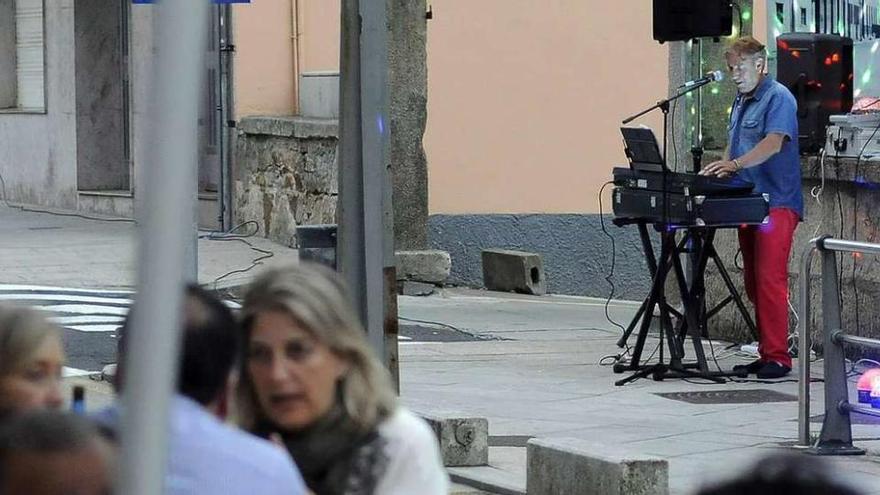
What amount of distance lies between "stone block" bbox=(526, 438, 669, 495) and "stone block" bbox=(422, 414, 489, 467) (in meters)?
0.49

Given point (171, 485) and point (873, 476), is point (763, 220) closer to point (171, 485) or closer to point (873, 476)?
point (873, 476)

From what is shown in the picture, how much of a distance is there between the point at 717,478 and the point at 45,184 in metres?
22.8

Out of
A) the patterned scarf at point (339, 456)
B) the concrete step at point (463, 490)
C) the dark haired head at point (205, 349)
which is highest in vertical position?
the dark haired head at point (205, 349)

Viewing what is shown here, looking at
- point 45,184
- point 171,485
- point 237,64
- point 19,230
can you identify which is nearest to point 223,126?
point 237,64

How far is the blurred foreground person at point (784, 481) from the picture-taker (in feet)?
7.52

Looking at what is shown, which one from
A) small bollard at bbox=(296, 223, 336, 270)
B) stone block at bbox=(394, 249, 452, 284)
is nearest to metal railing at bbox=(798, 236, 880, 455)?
small bollard at bbox=(296, 223, 336, 270)

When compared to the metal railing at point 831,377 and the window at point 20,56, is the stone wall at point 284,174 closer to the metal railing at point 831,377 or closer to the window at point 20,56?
the window at point 20,56

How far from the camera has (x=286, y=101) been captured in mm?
20719

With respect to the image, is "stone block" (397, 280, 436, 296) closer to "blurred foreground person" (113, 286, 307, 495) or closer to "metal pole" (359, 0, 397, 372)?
"metal pole" (359, 0, 397, 372)

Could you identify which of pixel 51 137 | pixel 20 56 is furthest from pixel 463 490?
pixel 20 56

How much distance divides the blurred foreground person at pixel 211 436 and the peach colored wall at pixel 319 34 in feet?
55.7

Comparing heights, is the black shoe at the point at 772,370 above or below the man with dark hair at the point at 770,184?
below

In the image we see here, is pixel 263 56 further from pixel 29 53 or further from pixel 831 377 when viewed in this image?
pixel 831 377

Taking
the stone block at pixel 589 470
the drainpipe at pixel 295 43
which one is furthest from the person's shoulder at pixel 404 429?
the drainpipe at pixel 295 43
